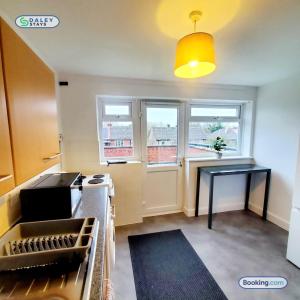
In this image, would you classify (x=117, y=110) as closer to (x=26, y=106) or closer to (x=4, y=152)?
(x=26, y=106)

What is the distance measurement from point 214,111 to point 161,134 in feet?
3.59

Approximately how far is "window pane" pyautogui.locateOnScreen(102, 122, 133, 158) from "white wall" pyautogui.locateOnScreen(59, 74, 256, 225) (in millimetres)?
235

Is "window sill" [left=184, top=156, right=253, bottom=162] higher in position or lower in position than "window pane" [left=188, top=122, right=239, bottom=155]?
lower

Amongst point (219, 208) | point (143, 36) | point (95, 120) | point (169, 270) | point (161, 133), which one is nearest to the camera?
point (143, 36)

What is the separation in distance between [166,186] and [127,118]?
1319 mm

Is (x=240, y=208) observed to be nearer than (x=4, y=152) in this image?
No

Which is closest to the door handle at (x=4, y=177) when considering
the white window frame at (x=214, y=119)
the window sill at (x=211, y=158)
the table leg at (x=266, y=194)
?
the window sill at (x=211, y=158)

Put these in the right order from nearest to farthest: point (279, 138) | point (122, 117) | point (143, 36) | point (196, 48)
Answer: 1. point (196, 48)
2. point (143, 36)
3. point (279, 138)
4. point (122, 117)

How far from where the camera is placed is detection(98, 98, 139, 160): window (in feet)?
8.76

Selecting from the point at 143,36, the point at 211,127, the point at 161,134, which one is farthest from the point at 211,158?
the point at 143,36

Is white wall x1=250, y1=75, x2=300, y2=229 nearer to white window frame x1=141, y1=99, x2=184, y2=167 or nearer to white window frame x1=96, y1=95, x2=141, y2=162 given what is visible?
white window frame x1=141, y1=99, x2=184, y2=167

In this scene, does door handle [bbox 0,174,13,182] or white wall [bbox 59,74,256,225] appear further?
white wall [bbox 59,74,256,225]

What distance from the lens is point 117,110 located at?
2.71 metres

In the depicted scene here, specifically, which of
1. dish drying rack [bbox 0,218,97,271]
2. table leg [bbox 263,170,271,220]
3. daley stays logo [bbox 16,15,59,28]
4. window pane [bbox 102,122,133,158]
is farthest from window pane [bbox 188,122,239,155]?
dish drying rack [bbox 0,218,97,271]
